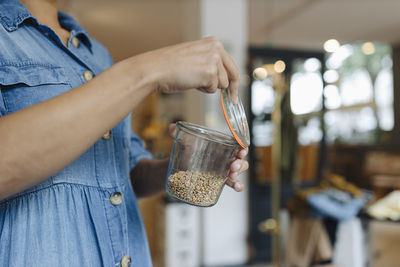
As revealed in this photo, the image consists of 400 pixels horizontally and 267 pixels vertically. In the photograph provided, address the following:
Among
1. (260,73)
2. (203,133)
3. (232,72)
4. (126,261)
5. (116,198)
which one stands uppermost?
(260,73)

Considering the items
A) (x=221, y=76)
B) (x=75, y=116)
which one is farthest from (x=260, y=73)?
(x=75, y=116)

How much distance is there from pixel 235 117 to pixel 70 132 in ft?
1.01

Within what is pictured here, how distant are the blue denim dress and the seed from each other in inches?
4.2

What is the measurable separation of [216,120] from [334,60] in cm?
188

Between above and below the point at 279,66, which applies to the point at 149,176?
below

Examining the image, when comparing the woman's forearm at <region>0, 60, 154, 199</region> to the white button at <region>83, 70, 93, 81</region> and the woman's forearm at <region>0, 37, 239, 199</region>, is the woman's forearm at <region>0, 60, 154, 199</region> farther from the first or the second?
the white button at <region>83, 70, 93, 81</region>

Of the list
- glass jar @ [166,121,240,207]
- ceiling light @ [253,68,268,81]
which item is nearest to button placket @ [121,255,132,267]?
glass jar @ [166,121,240,207]

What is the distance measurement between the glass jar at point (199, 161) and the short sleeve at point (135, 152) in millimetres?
215

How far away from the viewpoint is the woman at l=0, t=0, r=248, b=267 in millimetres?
371

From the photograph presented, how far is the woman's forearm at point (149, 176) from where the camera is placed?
0.71m

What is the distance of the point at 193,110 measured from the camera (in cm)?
320

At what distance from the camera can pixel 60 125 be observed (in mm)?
368

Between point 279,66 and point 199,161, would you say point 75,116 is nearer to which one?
point 199,161

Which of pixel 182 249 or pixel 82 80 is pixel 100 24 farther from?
pixel 82 80
